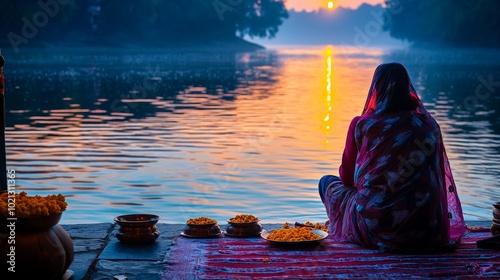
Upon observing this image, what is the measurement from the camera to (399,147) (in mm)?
5125

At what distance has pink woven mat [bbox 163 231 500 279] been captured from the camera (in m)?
4.60

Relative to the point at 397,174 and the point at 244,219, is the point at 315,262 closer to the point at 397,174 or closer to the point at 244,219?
the point at 397,174

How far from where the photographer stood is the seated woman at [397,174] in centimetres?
507

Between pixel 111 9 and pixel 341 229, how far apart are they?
54.3 metres

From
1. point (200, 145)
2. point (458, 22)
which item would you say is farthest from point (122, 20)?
point (200, 145)

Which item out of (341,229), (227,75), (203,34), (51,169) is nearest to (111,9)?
(203,34)

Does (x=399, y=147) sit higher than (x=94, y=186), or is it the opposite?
(x=399, y=147)

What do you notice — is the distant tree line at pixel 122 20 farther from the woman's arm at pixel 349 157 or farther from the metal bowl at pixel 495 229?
the metal bowl at pixel 495 229

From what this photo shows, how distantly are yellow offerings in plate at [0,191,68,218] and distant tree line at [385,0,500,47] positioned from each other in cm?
6431

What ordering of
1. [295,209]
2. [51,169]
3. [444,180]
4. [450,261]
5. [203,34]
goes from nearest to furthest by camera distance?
[450,261], [444,180], [295,209], [51,169], [203,34]

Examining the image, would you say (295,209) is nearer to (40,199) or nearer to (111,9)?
(40,199)

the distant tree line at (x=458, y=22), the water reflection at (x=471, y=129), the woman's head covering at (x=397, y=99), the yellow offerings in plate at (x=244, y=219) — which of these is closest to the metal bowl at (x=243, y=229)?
the yellow offerings in plate at (x=244, y=219)

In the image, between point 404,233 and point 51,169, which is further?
point 51,169

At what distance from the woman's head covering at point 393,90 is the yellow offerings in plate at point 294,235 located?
840 millimetres
